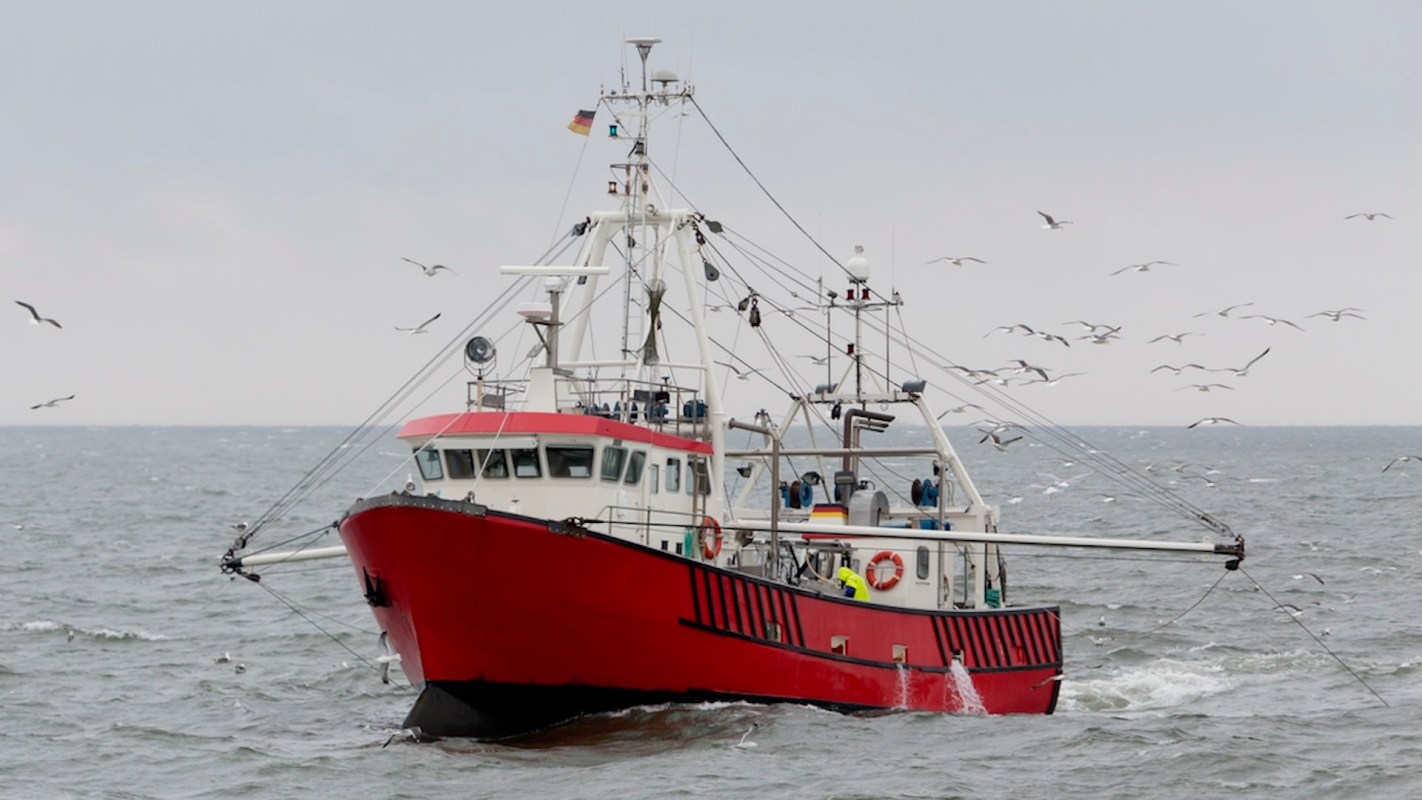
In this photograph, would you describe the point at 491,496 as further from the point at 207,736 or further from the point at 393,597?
the point at 207,736

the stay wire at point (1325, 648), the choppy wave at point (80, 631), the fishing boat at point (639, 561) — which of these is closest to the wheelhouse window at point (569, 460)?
the fishing boat at point (639, 561)

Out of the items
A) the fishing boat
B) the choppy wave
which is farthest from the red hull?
the choppy wave

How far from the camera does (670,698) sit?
27609 mm

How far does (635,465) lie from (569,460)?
1.21 metres

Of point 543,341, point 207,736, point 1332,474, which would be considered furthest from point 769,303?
point 1332,474

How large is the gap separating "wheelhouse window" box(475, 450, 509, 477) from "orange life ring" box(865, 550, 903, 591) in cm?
737

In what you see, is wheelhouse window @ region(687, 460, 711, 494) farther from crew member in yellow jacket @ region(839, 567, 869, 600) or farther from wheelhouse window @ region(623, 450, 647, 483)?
crew member in yellow jacket @ region(839, 567, 869, 600)

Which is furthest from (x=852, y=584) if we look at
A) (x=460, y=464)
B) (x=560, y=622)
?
(x=460, y=464)

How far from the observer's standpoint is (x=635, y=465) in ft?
93.9

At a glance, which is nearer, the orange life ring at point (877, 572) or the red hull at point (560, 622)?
the red hull at point (560, 622)

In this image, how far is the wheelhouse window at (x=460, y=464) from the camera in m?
28.3

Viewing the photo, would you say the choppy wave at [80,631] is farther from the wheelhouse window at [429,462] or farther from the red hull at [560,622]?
the wheelhouse window at [429,462]

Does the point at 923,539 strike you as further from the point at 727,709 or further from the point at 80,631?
the point at 80,631

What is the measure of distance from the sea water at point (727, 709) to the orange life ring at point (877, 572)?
8.54 ft
